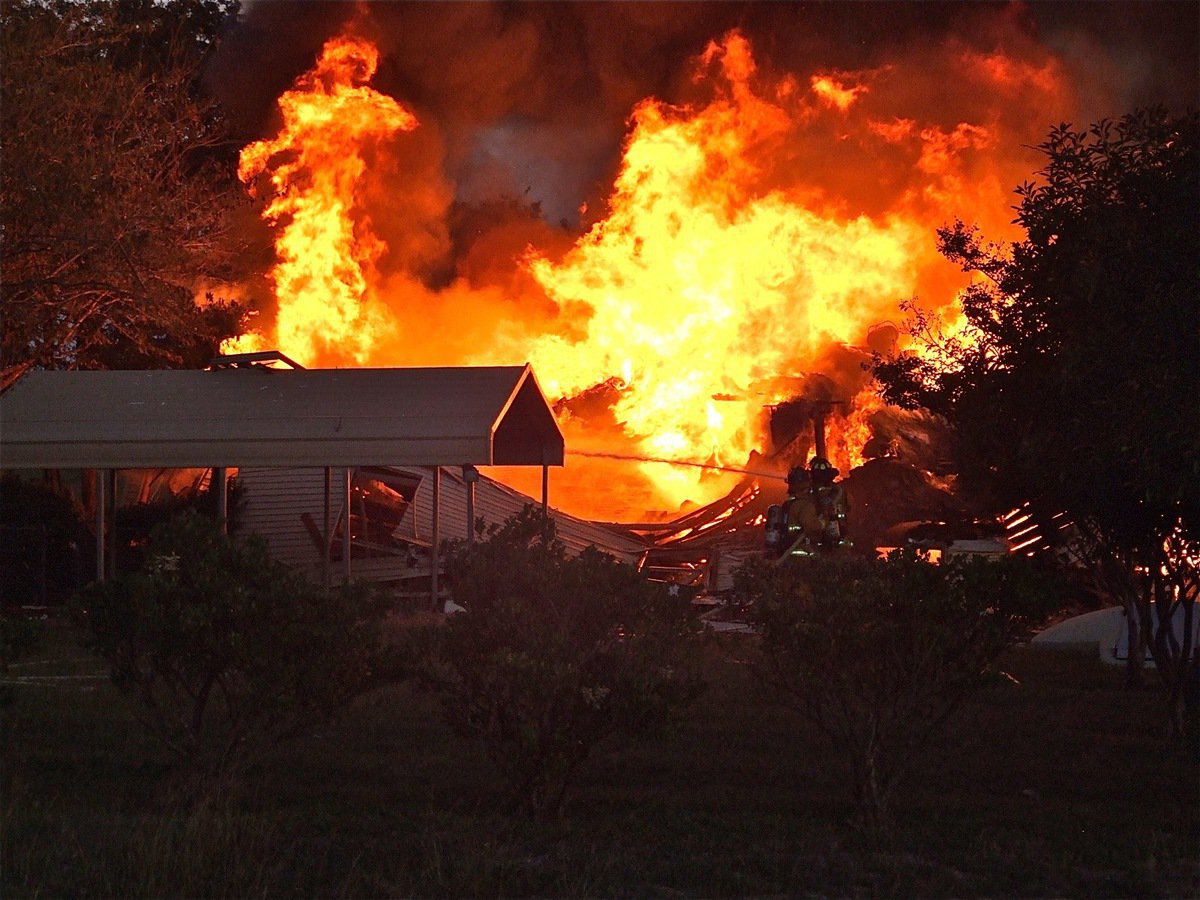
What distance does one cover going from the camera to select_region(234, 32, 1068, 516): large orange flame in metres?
33.5

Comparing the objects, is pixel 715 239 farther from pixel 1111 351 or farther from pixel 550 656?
pixel 550 656

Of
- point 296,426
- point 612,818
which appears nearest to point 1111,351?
point 612,818

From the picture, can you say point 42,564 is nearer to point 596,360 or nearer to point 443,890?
point 596,360

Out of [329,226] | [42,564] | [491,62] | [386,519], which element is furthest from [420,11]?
[42,564]

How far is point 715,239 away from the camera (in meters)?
33.6

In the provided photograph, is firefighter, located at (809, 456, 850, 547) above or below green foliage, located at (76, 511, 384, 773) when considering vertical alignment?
above

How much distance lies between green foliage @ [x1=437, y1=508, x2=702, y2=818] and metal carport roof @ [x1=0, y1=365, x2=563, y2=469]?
40.8ft

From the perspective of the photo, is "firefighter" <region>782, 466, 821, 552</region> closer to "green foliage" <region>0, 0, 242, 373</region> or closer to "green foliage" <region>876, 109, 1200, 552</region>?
"green foliage" <region>876, 109, 1200, 552</region>

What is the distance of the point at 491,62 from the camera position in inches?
1521

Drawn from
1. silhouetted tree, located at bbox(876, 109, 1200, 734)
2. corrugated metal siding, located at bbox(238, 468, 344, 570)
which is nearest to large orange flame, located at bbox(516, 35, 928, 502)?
corrugated metal siding, located at bbox(238, 468, 344, 570)

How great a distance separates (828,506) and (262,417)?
362 inches

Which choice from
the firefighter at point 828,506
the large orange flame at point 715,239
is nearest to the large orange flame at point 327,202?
the large orange flame at point 715,239

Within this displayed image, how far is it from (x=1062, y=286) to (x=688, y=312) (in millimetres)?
24435

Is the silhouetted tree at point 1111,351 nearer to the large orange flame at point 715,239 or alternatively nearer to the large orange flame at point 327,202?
the large orange flame at point 715,239
